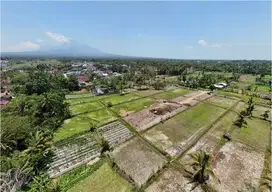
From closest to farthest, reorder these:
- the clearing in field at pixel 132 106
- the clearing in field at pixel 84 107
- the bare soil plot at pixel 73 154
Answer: the bare soil plot at pixel 73 154 < the clearing in field at pixel 84 107 < the clearing in field at pixel 132 106

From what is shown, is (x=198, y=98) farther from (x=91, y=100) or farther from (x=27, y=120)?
(x=27, y=120)

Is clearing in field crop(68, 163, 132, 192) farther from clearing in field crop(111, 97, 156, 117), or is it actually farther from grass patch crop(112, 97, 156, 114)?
grass patch crop(112, 97, 156, 114)

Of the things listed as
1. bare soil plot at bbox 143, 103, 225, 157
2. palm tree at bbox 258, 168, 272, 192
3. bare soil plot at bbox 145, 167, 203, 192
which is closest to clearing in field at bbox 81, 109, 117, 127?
bare soil plot at bbox 143, 103, 225, 157

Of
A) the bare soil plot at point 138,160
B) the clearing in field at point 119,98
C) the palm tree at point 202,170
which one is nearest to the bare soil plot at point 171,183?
the palm tree at point 202,170

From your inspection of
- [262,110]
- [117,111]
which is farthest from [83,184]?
[262,110]

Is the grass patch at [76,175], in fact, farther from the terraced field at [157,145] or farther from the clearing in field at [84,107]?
the clearing in field at [84,107]

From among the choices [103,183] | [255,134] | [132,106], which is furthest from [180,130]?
[103,183]
